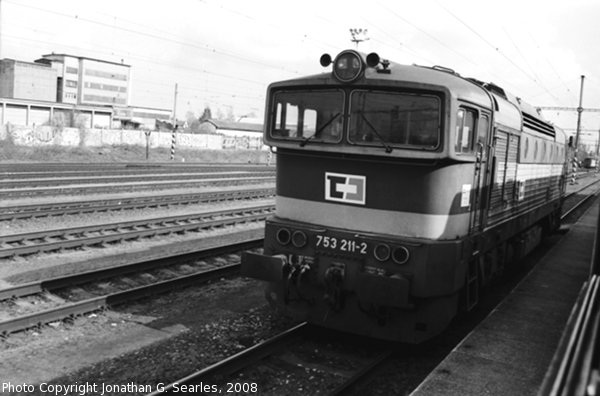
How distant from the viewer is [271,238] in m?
7.18

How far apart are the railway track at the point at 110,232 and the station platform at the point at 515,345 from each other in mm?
7939

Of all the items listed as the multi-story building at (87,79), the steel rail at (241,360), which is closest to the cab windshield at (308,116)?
the steel rail at (241,360)

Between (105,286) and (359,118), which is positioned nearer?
(359,118)

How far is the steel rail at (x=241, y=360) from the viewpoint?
18.1ft

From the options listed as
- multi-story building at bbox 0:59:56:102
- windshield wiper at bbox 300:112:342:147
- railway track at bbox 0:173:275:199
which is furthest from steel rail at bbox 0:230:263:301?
multi-story building at bbox 0:59:56:102

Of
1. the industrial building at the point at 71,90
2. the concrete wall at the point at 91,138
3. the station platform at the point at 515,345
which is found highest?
the industrial building at the point at 71,90

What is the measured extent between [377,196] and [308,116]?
131 cm

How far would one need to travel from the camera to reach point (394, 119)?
20.9 ft

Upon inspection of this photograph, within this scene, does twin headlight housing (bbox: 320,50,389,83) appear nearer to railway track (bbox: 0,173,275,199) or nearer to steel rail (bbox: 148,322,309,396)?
steel rail (bbox: 148,322,309,396)

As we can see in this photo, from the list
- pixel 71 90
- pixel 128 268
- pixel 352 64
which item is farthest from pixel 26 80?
pixel 352 64

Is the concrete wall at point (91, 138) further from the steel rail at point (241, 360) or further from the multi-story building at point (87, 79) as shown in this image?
the multi-story building at point (87, 79)

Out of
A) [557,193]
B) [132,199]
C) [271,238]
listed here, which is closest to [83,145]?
[132,199]

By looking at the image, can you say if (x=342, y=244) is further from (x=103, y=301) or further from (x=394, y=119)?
(x=103, y=301)

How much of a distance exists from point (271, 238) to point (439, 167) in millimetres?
2262
